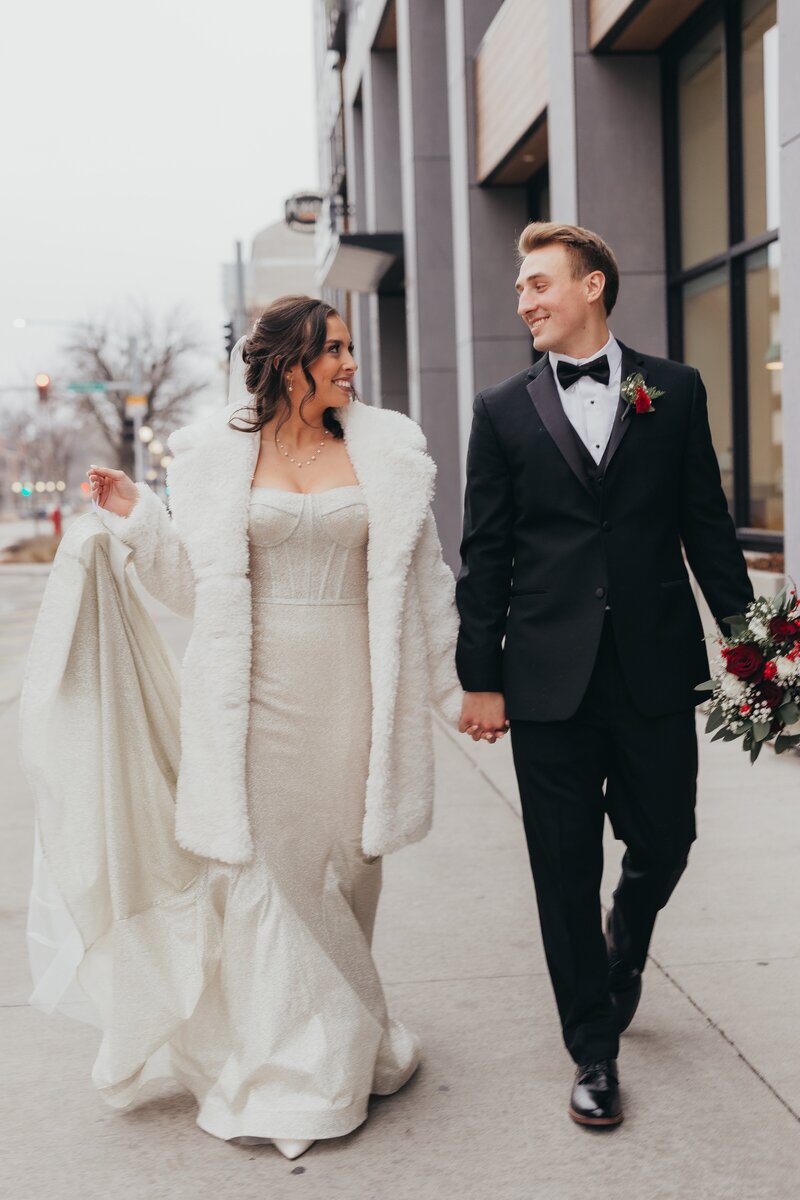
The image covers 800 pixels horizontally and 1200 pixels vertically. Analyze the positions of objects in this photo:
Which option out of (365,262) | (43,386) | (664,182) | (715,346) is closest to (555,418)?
(715,346)

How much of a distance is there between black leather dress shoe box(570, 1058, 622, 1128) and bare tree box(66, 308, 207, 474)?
6042 centimetres

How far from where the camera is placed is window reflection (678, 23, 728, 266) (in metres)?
9.19

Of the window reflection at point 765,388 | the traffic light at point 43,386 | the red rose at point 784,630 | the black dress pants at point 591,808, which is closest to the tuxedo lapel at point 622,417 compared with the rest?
the black dress pants at point 591,808

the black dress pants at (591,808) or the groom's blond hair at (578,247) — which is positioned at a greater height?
the groom's blond hair at (578,247)

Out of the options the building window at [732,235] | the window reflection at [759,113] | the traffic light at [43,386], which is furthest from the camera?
the traffic light at [43,386]

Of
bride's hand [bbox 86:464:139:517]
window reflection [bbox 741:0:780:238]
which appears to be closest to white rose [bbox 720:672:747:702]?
bride's hand [bbox 86:464:139:517]

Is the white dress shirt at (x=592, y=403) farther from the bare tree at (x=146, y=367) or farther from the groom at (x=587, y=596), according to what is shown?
the bare tree at (x=146, y=367)

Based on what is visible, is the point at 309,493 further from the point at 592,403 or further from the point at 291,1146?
the point at 291,1146

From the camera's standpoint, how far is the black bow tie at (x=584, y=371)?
3.43 meters

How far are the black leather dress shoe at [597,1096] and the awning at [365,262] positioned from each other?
14869 millimetres

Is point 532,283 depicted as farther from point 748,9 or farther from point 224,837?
point 748,9

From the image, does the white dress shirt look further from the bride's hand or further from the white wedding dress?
the bride's hand

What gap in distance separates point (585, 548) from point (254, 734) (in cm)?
97

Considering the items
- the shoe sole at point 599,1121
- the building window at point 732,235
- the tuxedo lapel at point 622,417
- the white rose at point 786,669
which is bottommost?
the shoe sole at point 599,1121
